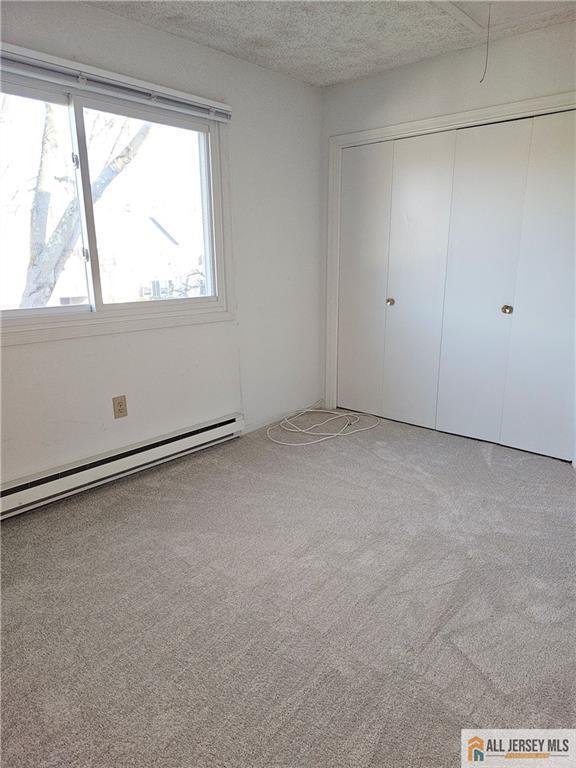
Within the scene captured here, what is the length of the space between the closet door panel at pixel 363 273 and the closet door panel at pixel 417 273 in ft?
0.24

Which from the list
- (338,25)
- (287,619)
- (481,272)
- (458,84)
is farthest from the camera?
(481,272)

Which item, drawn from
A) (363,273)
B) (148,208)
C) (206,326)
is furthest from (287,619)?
(363,273)

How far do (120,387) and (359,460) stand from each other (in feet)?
4.97

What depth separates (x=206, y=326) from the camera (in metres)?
3.18

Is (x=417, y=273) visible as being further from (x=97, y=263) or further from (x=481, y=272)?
(x=97, y=263)

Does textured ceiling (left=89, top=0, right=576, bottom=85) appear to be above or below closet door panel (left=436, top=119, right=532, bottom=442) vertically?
above

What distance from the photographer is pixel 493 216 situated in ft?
9.93

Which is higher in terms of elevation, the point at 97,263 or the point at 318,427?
the point at 97,263

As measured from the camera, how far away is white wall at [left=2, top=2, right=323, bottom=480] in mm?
2398

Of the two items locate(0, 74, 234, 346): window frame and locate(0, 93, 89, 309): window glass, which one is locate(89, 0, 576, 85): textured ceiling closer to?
locate(0, 74, 234, 346): window frame

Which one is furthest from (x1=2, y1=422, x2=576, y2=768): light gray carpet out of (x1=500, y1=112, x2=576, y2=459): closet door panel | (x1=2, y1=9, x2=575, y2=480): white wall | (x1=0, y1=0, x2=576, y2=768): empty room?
(x1=2, y1=9, x2=575, y2=480): white wall

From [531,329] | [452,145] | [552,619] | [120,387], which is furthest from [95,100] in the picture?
[552,619]

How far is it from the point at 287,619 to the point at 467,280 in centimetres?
240

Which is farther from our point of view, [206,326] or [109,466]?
[206,326]
